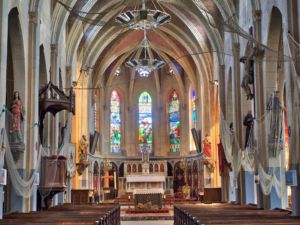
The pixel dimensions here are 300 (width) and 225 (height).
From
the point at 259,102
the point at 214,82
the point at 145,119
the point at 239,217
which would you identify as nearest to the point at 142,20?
the point at 259,102

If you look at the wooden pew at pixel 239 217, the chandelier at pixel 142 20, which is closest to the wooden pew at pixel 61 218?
the wooden pew at pixel 239 217

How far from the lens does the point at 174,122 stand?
38812 mm

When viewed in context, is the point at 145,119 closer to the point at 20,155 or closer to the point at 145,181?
the point at 145,181

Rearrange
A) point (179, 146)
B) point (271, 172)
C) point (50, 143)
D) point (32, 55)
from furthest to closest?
point (179, 146) < point (50, 143) < point (32, 55) < point (271, 172)

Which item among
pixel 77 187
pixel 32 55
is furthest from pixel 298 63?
pixel 77 187

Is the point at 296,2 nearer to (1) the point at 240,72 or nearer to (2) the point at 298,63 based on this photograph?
(2) the point at 298,63

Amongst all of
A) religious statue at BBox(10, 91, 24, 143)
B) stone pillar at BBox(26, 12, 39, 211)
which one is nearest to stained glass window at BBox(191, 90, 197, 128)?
stone pillar at BBox(26, 12, 39, 211)

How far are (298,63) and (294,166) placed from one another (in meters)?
2.51

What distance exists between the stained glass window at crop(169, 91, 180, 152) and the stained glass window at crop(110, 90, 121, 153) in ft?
13.0

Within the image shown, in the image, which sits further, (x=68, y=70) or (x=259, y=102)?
(x=68, y=70)

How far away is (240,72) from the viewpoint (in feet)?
69.3

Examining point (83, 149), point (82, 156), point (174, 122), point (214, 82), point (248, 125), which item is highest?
point (214, 82)

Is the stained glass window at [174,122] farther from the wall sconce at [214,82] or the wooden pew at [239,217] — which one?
the wooden pew at [239,217]

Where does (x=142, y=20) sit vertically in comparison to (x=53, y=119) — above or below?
above
